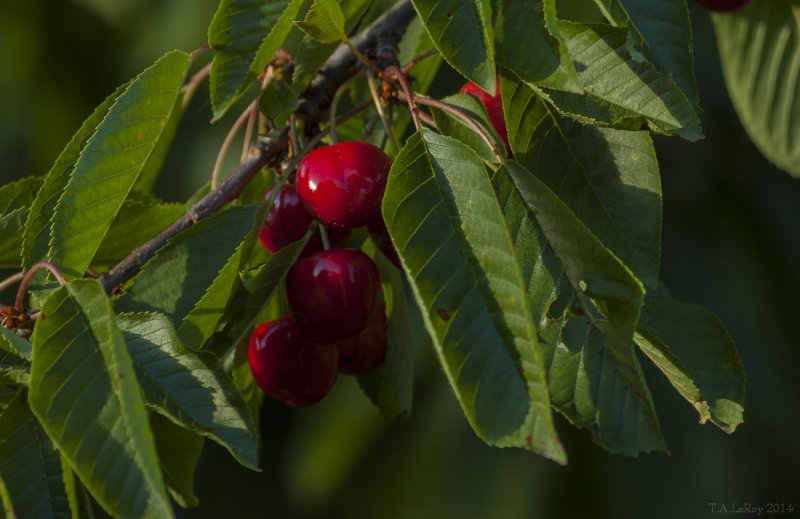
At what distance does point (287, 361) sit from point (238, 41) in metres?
0.34

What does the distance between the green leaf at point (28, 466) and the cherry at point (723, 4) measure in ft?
3.29

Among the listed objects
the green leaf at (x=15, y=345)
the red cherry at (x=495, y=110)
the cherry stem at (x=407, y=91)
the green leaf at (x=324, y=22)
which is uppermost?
the green leaf at (x=324, y=22)

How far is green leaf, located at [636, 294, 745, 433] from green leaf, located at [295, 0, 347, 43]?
0.40 m

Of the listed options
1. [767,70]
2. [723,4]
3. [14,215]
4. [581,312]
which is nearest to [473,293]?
[581,312]

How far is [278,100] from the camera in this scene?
1.09m

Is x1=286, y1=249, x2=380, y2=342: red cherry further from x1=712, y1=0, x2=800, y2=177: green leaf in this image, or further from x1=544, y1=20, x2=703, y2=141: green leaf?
x1=712, y1=0, x2=800, y2=177: green leaf

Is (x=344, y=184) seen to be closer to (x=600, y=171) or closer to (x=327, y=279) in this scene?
(x=327, y=279)

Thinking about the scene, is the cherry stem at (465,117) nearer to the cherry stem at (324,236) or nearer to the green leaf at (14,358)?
the cherry stem at (324,236)

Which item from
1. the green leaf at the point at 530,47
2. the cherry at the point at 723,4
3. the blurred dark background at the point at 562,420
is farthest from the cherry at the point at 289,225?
the blurred dark background at the point at 562,420

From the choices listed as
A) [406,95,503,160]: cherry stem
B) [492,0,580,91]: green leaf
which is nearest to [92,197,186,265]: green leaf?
[406,95,503,160]: cherry stem

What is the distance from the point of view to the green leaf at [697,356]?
3.13 feet

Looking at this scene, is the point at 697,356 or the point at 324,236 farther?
the point at 324,236

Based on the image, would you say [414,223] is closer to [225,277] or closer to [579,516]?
[225,277]

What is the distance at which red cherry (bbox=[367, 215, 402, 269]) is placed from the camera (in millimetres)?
1041
